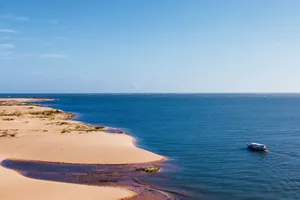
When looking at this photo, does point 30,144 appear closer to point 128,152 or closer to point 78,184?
point 128,152

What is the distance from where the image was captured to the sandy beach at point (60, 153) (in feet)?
118

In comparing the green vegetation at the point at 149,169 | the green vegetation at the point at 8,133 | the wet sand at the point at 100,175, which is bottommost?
the wet sand at the point at 100,175

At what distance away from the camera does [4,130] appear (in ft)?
259

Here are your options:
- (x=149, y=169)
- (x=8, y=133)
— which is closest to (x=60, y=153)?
(x=149, y=169)

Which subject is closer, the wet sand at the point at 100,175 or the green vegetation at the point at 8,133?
the wet sand at the point at 100,175

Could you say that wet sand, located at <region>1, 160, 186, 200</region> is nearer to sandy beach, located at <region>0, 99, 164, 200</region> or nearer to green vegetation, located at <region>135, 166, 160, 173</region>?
green vegetation, located at <region>135, 166, 160, 173</region>

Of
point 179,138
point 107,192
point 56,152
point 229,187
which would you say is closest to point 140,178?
point 107,192

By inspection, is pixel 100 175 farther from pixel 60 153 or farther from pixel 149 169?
pixel 60 153

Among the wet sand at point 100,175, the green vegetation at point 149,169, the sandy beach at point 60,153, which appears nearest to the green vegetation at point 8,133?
the sandy beach at point 60,153

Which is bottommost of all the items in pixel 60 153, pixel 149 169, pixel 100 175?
pixel 100 175

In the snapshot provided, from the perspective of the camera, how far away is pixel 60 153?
5659 centimetres

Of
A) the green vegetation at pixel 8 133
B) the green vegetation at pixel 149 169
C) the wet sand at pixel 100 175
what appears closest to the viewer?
the wet sand at pixel 100 175

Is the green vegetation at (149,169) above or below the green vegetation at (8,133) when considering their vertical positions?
below

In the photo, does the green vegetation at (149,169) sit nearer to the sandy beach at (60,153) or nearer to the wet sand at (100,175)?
the wet sand at (100,175)
